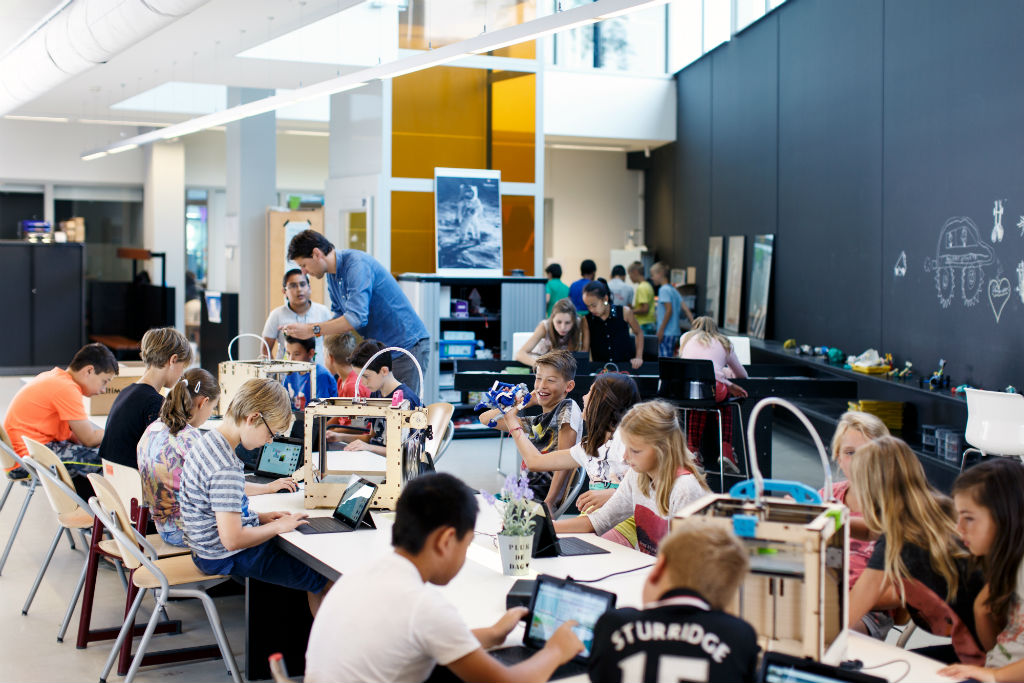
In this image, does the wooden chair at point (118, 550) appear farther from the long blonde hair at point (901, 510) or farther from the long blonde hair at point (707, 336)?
the long blonde hair at point (707, 336)

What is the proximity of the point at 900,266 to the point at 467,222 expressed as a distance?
3.80m

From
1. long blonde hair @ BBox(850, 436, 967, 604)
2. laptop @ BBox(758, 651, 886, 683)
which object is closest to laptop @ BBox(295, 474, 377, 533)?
long blonde hair @ BBox(850, 436, 967, 604)

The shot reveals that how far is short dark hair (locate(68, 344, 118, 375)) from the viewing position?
17.3ft

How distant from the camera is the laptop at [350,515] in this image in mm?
3506

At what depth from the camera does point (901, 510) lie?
8.73 feet

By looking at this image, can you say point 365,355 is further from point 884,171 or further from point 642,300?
point 642,300

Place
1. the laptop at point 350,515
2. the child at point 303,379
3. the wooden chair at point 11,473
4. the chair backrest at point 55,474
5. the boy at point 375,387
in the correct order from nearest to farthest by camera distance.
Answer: the laptop at point 350,515 < the chair backrest at point 55,474 < the boy at point 375,387 < the wooden chair at point 11,473 < the child at point 303,379

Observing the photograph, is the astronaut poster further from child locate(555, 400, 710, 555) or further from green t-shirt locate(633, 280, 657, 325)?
child locate(555, 400, 710, 555)

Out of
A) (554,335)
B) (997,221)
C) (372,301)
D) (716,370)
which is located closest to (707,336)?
(716,370)

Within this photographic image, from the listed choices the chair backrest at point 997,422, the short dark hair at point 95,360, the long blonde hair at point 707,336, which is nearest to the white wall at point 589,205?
the long blonde hair at point 707,336

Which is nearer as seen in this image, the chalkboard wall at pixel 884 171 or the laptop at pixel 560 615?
the laptop at pixel 560 615

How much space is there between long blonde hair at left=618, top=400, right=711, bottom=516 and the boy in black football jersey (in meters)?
1.33

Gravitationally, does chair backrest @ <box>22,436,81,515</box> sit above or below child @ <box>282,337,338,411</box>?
below

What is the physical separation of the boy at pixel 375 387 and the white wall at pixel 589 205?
442 inches
